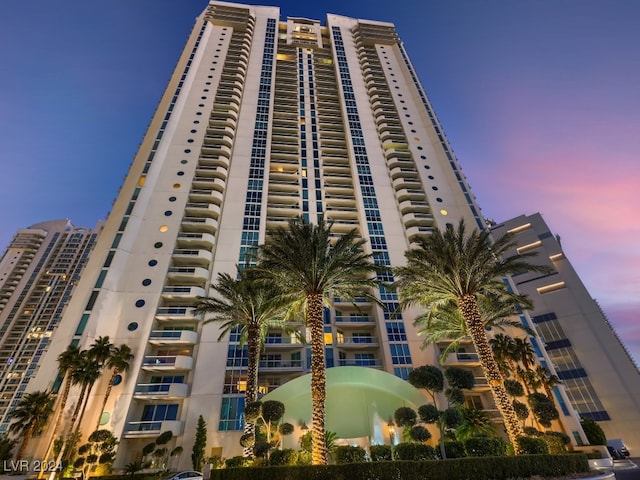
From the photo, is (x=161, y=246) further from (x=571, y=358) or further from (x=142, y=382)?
(x=571, y=358)

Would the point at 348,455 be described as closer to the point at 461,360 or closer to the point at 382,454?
the point at 382,454

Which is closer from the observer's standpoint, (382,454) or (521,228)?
(382,454)

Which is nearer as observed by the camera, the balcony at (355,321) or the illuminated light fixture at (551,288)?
the balcony at (355,321)

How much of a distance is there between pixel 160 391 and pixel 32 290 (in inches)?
3818

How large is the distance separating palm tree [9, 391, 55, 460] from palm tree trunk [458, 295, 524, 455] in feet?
115

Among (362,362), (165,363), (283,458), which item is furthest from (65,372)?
(362,362)

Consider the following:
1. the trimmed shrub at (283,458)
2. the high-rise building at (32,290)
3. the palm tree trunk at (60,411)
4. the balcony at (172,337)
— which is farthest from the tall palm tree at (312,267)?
the high-rise building at (32,290)

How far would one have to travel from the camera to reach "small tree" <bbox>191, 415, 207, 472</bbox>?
27.2 meters

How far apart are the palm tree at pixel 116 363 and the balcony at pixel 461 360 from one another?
3357 centimetres

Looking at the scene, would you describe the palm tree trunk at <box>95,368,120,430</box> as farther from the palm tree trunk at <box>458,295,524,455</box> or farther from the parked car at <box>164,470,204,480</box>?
the palm tree trunk at <box>458,295,524,455</box>

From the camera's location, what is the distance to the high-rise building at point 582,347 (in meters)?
45.0

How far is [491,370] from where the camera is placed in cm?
1970

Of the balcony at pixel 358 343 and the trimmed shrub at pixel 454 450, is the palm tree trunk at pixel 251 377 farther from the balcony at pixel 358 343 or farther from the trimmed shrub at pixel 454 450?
the balcony at pixel 358 343

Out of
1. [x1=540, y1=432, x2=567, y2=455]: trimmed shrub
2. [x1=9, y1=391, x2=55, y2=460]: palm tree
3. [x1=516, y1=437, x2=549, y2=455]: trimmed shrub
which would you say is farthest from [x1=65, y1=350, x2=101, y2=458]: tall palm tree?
[x1=540, y1=432, x2=567, y2=455]: trimmed shrub
